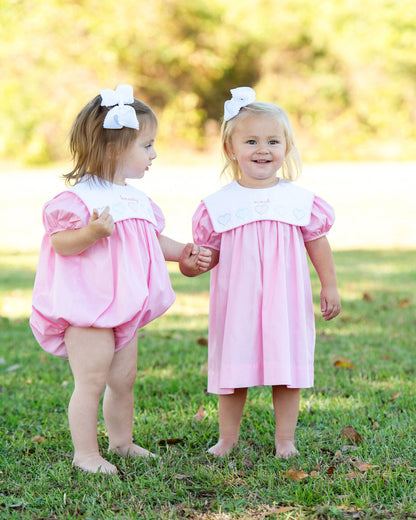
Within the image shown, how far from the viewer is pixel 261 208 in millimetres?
2922

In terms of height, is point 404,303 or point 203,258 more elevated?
point 203,258

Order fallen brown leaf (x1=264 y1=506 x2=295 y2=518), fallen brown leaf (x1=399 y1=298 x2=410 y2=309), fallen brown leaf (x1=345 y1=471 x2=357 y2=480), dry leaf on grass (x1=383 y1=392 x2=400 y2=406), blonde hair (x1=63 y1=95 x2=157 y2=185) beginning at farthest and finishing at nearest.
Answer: fallen brown leaf (x1=399 y1=298 x2=410 y2=309), dry leaf on grass (x1=383 y1=392 x2=400 y2=406), blonde hair (x1=63 y1=95 x2=157 y2=185), fallen brown leaf (x1=345 y1=471 x2=357 y2=480), fallen brown leaf (x1=264 y1=506 x2=295 y2=518)

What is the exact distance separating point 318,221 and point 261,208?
0.24 m

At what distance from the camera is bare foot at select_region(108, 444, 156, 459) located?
293 centimetres

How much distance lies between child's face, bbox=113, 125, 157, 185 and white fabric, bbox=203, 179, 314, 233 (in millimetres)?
316

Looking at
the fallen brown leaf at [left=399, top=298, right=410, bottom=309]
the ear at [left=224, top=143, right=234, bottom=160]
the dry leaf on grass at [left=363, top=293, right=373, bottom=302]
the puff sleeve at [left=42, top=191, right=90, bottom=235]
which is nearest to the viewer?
Answer: the puff sleeve at [left=42, top=191, right=90, bottom=235]

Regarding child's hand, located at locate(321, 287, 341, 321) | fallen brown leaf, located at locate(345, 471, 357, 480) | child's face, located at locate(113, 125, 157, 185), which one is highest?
child's face, located at locate(113, 125, 157, 185)

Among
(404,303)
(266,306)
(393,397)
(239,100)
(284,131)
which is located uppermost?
(239,100)

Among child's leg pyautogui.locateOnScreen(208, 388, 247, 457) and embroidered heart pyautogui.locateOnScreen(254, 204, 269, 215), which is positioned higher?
embroidered heart pyautogui.locateOnScreen(254, 204, 269, 215)

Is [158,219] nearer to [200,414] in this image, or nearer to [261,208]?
[261,208]

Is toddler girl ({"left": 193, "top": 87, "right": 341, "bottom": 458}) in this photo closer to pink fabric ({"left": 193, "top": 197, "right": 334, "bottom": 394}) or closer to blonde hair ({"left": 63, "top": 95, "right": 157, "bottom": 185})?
pink fabric ({"left": 193, "top": 197, "right": 334, "bottom": 394})

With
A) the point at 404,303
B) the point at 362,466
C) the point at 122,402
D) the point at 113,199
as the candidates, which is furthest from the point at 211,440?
the point at 404,303

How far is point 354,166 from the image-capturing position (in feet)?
72.1

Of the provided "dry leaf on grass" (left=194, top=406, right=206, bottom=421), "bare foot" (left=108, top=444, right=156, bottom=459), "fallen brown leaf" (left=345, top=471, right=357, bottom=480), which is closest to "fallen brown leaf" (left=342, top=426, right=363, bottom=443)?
"fallen brown leaf" (left=345, top=471, right=357, bottom=480)
